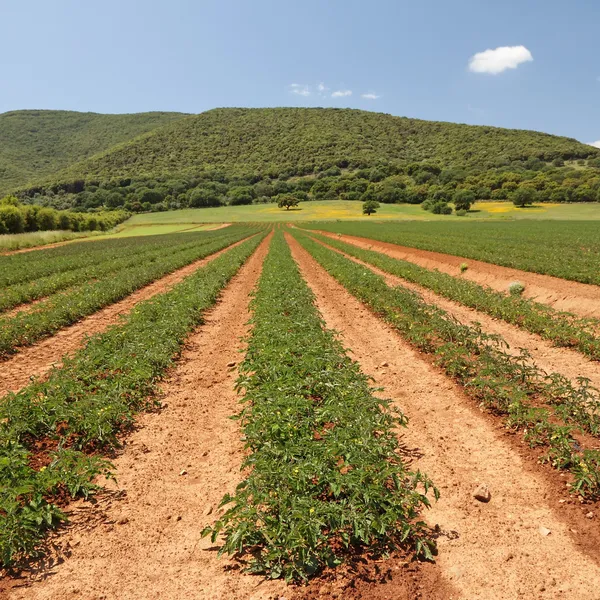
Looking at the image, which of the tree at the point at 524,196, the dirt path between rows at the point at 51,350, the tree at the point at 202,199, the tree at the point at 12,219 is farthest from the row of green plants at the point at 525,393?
the tree at the point at 202,199

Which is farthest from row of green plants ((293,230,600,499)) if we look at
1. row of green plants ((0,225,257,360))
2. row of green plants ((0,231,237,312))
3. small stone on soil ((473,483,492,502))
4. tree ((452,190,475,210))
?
tree ((452,190,475,210))

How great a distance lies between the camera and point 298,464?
416cm

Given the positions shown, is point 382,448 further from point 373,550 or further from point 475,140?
point 475,140

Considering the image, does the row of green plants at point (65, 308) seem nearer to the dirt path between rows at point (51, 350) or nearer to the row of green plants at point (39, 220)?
the dirt path between rows at point (51, 350)

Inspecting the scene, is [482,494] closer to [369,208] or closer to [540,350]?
[540,350]

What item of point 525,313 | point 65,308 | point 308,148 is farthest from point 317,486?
point 308,148

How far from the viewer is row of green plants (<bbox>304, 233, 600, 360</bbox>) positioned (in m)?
9.52

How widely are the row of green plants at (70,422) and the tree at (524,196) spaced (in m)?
91.2

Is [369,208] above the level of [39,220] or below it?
above

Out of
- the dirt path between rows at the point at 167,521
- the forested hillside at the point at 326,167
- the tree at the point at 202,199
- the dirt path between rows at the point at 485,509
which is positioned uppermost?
the forested hillside at the point at 326,167

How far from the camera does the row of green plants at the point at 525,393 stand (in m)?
4.83

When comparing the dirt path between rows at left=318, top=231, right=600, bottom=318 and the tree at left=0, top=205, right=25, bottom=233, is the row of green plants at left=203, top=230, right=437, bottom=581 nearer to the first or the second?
the dirt path between rows at left=318, top=231, right=600, bottom=318

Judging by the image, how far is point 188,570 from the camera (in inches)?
141

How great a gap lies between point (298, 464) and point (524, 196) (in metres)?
94.9
